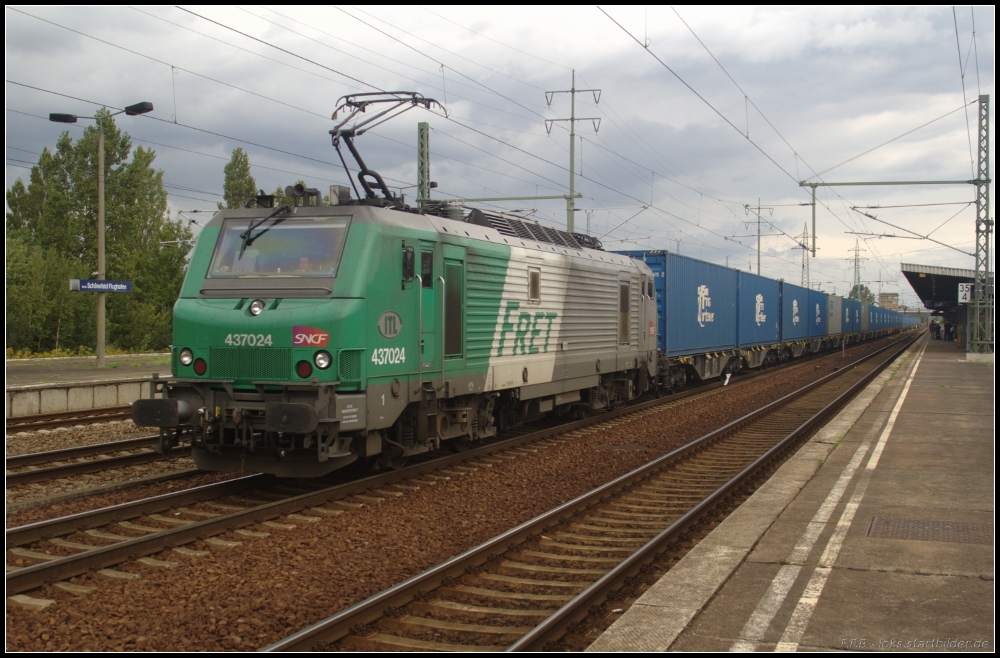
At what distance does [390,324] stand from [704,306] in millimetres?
15971

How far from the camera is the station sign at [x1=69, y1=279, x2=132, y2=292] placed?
1944cm

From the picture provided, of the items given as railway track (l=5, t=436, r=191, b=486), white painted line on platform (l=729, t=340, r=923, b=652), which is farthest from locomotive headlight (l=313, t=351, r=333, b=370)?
white painted line on platform (l=729, t=340, r=923, b=652)

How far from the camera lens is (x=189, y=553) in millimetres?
6430

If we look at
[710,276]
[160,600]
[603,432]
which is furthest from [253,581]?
[710,276]

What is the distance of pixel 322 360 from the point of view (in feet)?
25.9

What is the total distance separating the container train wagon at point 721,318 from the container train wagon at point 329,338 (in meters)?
9.85

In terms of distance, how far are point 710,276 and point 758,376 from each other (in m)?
5.57

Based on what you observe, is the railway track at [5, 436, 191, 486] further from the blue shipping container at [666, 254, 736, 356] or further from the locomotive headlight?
the blue shipping container at [666, 254, 736, 356]

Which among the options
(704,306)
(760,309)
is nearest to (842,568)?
(704,306)

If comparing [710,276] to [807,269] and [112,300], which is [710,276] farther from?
[807,269]

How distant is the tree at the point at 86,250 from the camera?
118ft

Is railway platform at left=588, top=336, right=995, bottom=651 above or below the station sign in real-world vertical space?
below

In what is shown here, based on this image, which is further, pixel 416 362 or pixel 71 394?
pixel 71 394

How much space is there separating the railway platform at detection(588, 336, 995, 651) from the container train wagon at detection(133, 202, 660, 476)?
3.81 metres
